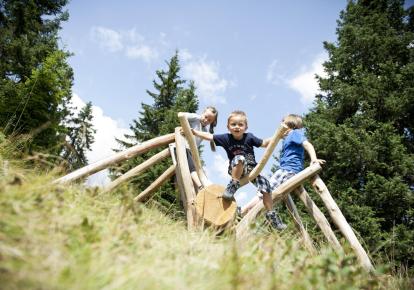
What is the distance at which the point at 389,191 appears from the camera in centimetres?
962

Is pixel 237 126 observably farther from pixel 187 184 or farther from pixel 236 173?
pixel 187 184

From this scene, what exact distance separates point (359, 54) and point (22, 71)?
13.6 metres

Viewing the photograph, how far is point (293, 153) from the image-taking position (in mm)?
4801

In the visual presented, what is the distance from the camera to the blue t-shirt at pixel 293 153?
186 inches

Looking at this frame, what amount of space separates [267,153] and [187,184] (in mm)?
1134

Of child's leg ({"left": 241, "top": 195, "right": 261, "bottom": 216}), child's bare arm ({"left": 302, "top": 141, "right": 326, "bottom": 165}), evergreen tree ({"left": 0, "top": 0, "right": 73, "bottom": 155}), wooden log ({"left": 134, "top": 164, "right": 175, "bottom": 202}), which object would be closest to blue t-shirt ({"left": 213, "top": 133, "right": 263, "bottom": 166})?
child's leg ({"left": 241, "top": 195, "right": 261, "bottom": 216})

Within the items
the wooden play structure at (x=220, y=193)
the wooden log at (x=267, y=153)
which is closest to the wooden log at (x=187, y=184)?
the wooden play structure at (x=220, y=193)

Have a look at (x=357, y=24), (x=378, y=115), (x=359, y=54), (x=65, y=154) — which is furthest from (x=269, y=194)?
(x=357, y=24)

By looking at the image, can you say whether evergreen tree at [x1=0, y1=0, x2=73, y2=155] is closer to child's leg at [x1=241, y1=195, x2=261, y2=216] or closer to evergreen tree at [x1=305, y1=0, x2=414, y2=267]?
child's leg at [x1=241, y1=195, x2=261, y2=216]

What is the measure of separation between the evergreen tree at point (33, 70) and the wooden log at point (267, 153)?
6592 millimetres

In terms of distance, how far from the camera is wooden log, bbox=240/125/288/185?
10.6 ft

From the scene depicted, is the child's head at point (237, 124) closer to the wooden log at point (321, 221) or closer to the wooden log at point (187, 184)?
the wooden log at point (187, 184)

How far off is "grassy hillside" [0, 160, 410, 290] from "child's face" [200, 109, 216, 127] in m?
2.93

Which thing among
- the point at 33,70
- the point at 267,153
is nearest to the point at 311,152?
the point at 267,153
